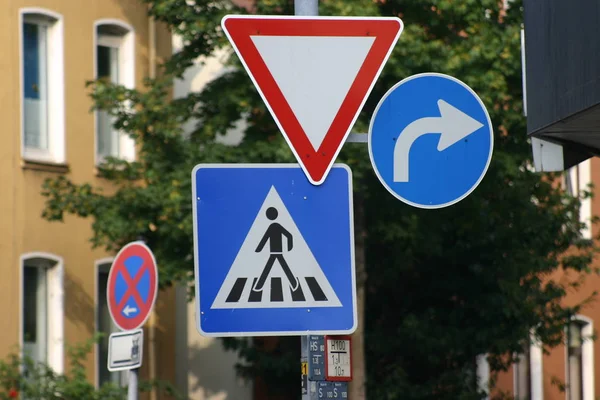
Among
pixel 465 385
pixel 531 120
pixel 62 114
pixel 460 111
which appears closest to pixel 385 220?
pixel 465 385

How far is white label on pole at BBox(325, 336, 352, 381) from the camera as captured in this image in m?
5.81

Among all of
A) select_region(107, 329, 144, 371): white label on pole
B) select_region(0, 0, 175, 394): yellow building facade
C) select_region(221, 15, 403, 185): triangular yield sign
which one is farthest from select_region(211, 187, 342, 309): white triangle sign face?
select_region(0, 0, 175, 394): yellow building facade

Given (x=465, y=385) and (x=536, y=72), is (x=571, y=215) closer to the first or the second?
(x=465, y=385)

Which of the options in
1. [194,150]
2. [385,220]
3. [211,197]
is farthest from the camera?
[385,220]

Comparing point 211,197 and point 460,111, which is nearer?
point 211,197

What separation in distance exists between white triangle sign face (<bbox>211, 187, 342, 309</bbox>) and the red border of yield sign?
657 cm

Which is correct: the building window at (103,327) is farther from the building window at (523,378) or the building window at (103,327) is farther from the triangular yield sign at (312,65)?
the triangular yield sign at (312,65)

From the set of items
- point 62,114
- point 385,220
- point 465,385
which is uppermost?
point 62,114

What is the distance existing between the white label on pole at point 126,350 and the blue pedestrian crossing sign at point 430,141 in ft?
20.5

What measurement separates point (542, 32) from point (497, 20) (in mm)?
10012

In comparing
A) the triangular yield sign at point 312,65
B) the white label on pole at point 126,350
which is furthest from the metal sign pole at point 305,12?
the white label on pole at point 126,350

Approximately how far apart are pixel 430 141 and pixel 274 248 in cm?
83

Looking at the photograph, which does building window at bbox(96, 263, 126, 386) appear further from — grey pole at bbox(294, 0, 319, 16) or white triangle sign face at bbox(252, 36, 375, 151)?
white triangle sign face at bbox(252, 36, 375, 151)

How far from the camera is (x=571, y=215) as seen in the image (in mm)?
19906
